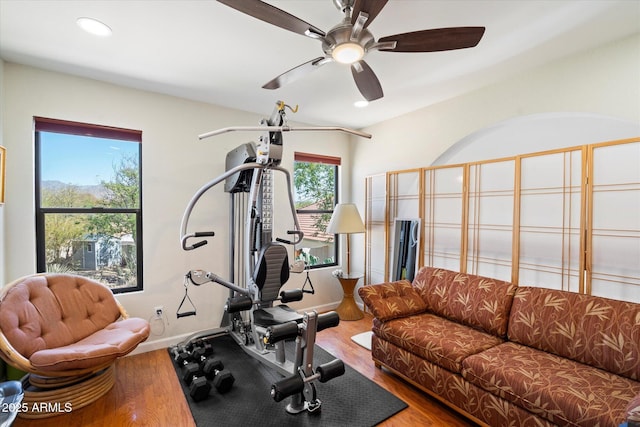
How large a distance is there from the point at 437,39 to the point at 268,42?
120cm

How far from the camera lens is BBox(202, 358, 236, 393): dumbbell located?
91.5 inches

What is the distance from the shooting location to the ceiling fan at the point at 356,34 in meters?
1.34

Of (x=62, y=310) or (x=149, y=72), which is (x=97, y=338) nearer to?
(x=62, y=310)

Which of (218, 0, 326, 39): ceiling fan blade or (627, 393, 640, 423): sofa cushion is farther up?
(218, 0, 326, 39): ceiling fan blade

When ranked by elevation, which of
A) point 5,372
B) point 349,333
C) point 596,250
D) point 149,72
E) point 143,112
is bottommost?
point 349,333

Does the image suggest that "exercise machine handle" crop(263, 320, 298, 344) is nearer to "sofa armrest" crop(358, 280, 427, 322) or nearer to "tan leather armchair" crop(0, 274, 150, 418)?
"sofa armrest" crop(358, 280, 427, 322)

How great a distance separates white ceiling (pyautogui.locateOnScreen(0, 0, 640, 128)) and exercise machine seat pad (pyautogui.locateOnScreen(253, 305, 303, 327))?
2.12 metres

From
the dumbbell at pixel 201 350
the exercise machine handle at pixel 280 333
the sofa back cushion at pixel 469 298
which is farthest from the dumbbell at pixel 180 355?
the sofa back cushion at pixel 469 298

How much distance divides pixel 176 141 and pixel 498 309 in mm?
3427

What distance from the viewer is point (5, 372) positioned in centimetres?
226

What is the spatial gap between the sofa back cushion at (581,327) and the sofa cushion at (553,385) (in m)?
0.07

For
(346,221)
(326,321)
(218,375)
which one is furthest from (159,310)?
(346,221)

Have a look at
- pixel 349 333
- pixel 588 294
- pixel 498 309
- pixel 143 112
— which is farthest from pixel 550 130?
pixel 143 112

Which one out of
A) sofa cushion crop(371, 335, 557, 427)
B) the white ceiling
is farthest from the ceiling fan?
sofa cushion crop(371, 335, 557, 427)
